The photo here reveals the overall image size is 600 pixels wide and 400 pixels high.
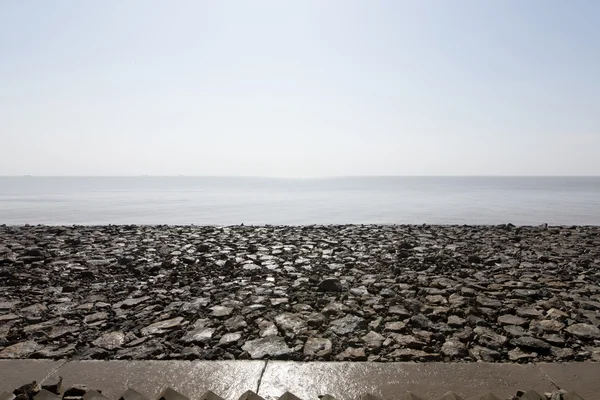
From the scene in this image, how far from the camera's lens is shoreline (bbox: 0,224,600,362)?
12.5ft

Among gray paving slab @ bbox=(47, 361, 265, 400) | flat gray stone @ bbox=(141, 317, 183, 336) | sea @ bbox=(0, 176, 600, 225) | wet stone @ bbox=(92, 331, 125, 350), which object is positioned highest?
gray paving slab @ bbox=(47, 361, 265, 400)

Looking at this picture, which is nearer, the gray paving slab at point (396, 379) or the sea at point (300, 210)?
the gray paving slab at point (396, 379)

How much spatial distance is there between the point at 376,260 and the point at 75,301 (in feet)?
18.8

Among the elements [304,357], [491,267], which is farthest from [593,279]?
[304,357]

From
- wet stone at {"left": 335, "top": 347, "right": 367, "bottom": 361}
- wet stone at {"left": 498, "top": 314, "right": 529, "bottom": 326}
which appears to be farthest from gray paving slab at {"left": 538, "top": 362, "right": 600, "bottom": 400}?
wet stone at {"left": 335, "top": 347, "right": 367, "bottom": 361}

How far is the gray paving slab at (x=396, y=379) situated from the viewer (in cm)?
300

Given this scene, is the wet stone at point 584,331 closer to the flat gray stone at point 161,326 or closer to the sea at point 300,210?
the flat gray stone at point 161,326

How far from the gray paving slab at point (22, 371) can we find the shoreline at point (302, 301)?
0.72 ft

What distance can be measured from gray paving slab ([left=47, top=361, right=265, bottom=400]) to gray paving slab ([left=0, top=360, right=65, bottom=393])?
112 mm

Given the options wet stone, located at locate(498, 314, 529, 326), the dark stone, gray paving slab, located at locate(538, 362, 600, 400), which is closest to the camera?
gray paving slab, located at locate(538, 362, 600, 400)

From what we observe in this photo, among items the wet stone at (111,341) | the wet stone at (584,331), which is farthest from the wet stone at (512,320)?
the wet stone at (111,341)

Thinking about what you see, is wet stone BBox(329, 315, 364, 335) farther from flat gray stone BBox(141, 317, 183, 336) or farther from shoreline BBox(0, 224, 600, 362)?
flat gray stone BBox(141, 317, 183, 336)

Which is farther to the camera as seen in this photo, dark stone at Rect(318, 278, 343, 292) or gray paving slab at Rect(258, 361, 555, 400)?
dark stone at Rect(318, 278, 343, 292)

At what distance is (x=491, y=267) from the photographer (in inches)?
295
